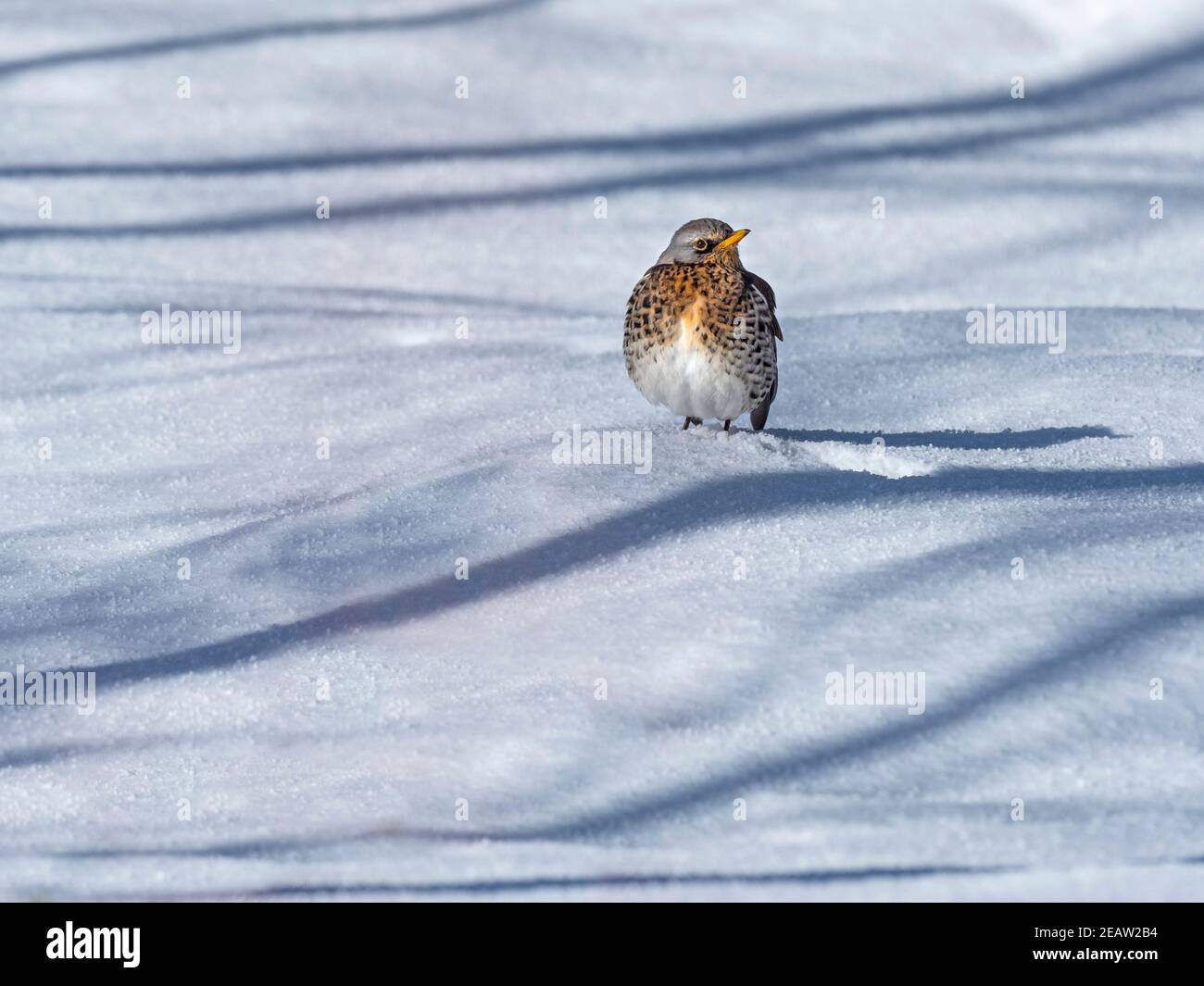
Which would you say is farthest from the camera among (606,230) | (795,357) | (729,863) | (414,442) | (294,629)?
(606,230)

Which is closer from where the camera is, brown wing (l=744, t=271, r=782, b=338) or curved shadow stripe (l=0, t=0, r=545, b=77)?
brown wing (l=744, t=271, r=782, b=338)

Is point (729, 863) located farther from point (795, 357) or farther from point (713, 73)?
point (713, 73)

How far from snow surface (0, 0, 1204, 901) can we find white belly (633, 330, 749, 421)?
5.2 inches

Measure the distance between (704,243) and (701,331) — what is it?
0.25m

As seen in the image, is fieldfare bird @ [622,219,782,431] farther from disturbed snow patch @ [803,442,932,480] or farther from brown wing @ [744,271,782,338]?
disturbed snow patch @ [803,442,932,480]

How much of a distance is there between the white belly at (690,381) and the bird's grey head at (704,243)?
223 mm

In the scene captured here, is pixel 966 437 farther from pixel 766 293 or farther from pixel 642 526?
pixel 642 526

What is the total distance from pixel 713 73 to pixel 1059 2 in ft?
8.94

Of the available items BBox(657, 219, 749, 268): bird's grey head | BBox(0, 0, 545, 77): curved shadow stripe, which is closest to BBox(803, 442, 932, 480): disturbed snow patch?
BBox(657, 219, 749, 268): bird's grey head

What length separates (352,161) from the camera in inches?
348

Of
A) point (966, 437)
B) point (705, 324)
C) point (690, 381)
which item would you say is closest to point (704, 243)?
point (705, 324)

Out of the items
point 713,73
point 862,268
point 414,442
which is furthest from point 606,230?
point 414,442

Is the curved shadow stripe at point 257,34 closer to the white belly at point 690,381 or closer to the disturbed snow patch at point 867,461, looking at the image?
the white belly at point 690,381

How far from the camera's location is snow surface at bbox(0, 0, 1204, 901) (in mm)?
2742
